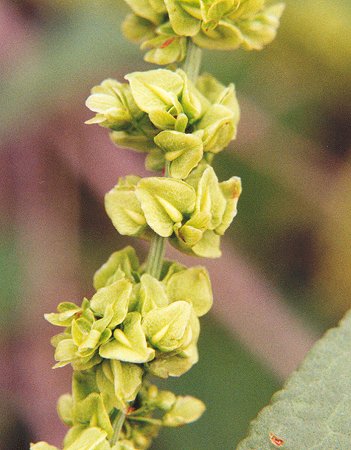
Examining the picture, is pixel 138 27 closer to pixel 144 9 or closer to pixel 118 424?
pixel 144 9

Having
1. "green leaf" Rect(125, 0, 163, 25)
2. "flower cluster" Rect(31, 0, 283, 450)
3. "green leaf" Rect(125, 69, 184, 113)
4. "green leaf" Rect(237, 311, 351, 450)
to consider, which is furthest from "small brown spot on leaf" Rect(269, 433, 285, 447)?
"green leaf" Rect(125, 0, 163, 25)

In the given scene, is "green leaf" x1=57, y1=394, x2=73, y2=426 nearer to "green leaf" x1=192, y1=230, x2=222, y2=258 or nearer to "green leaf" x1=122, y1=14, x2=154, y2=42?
"green leaf" x1=192, y1=230, x2=222, y2=258

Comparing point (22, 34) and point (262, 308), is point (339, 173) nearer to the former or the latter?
point (262, 308)

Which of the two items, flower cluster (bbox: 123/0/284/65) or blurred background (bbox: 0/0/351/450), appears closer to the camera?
A: flower cluster (bbox: 123/0/284/65)

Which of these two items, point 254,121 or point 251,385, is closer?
point 251,385

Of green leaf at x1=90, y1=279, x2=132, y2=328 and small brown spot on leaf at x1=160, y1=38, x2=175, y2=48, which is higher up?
small brown spot on leaf at x1=160, y1=38, x2=175, y2=48

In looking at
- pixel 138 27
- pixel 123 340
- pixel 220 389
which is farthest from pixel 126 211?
pixel 220 389

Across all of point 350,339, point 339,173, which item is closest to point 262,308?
point 339,173
